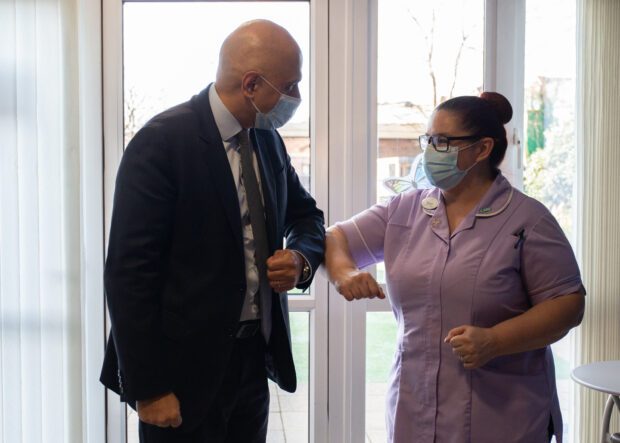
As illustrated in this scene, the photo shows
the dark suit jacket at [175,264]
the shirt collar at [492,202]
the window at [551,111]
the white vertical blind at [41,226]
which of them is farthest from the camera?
the window at [551,111]

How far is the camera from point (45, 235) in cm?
224

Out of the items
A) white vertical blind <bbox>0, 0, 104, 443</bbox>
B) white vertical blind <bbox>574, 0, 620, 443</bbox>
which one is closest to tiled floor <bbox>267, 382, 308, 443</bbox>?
white vertical blind <bbox>0, 0, 104, 443</bbox>

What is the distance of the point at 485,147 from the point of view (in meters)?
1.82

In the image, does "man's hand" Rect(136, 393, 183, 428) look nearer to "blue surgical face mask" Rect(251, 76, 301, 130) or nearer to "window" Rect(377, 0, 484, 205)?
"blue surgical face mask" Rect(251, 76, 301, 130)

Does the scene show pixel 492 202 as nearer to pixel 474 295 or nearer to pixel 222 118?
pixel 474 295

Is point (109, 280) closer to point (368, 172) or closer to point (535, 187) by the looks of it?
point (368, 172)

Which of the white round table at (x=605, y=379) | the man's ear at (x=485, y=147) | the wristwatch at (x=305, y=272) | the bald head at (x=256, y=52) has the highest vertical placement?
the bald head at (x=256, y=52)

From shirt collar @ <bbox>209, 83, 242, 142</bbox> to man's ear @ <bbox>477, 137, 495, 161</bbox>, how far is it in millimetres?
648

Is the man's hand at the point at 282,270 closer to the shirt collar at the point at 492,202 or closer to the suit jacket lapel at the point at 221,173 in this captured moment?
the suit jacket lapel at the point at 221,173

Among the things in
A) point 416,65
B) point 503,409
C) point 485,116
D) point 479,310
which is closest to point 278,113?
point 485,116

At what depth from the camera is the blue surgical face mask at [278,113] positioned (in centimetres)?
165

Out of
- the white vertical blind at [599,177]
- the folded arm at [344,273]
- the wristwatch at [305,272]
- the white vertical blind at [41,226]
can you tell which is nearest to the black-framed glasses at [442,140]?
the folded arm at [344,273]

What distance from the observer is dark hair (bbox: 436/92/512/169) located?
1.81 m

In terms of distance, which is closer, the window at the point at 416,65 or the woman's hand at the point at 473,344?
the woman's hand at the point at 473,344
